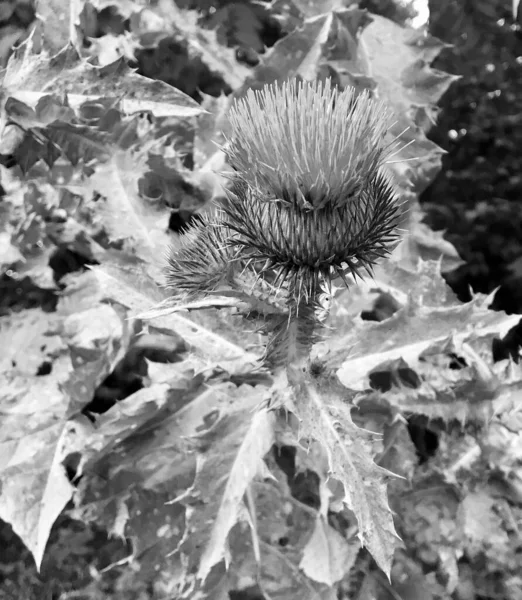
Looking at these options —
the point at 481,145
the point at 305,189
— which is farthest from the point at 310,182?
the point at 481,145

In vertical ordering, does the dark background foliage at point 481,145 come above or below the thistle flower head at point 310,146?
below

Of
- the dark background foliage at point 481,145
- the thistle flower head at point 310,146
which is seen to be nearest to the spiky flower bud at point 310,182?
the thistle flower head at point 310,146

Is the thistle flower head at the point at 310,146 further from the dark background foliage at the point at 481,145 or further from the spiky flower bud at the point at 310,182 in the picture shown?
the dark background foliage at the point at 481,145

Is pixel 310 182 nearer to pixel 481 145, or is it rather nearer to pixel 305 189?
pixel 305 189

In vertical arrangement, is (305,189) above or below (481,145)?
above

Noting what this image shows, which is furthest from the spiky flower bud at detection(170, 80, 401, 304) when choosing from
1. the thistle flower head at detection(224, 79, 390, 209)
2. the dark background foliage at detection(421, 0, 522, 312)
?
the dark background foliage at detection(421, 0, 522, 312)

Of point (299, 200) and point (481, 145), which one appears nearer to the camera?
point (299, 200)

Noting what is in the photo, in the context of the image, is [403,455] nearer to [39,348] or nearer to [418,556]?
[418,556]

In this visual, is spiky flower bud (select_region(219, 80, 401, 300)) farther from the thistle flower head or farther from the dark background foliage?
the dark background foliage
